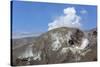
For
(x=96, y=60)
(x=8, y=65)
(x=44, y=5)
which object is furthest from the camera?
(x=96, y=60)

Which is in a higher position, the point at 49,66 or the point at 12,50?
the point at 12,50

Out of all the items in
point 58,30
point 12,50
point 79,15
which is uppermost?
point 79,15

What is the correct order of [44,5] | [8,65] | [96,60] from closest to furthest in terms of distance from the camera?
[8,65] < [44,5] < [96,60]

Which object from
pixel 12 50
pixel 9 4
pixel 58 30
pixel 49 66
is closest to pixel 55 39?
pixel 58 30

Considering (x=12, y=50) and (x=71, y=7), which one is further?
(x=71, y=7)

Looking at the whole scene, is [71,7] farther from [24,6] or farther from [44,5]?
[24,6]

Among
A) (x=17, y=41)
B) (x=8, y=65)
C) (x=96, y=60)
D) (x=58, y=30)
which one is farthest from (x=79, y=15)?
(x=8, y=65)
